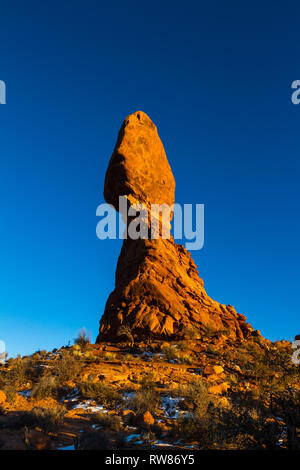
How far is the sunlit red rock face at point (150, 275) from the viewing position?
16562mm

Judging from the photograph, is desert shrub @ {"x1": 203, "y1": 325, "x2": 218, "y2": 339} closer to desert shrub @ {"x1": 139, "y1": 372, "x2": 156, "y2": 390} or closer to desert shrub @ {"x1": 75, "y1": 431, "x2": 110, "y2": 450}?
desert shrub @ {"x1": 139, "y1": 372, "x2": 156, "y2": 390}

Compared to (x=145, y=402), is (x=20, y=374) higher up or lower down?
higher up

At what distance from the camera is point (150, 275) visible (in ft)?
59.8

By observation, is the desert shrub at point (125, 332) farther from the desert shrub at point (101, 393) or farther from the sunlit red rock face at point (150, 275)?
the desert shrub at point (101, 393)

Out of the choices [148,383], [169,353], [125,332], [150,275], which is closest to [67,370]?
[148,383]

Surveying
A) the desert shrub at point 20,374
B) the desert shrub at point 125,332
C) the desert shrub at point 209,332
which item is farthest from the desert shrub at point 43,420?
the desert shrub at point 209,332

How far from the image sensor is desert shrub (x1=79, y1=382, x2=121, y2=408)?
807cm

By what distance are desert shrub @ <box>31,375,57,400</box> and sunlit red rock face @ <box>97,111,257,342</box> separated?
23.9 feet

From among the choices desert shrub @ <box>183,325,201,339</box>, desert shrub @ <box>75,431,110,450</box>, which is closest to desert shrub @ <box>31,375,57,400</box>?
desert shrub @ <box>75,431,110,450</box>

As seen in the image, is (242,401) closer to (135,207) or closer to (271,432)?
(271,432)

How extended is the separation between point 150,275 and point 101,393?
10.3 meters

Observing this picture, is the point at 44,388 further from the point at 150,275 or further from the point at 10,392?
the point at 150,275

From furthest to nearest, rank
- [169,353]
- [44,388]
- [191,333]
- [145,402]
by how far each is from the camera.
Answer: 1. [191,333]
2. [169,353]
3. [44,388]
4. [145,402]
